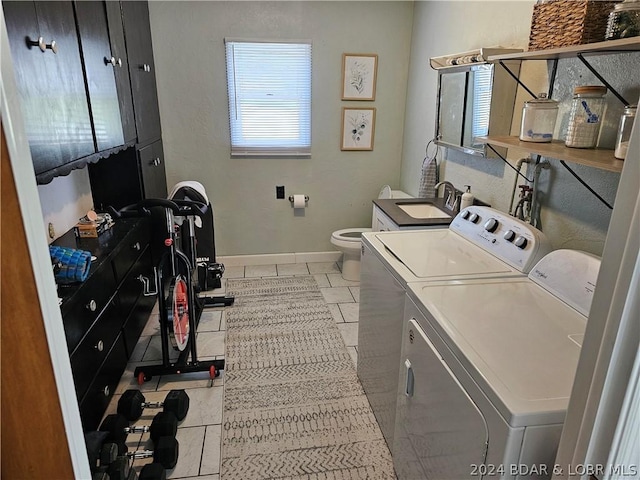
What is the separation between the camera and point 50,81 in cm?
161

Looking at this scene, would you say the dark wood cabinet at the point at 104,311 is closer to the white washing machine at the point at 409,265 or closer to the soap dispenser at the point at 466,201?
the white washing machine at the point at 409,265

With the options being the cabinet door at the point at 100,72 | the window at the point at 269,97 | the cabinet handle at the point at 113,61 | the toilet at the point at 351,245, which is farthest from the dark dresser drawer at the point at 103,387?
the window at the point at 269,97

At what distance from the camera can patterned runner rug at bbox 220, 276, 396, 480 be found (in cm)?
188

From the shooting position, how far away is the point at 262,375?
247 centimetres

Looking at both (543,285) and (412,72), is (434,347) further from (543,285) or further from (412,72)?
(412,72)

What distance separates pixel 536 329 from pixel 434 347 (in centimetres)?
32

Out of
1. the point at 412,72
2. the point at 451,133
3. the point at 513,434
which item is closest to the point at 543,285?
the point at 513,434

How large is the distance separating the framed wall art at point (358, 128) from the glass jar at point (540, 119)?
2106mm

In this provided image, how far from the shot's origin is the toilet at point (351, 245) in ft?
11.8

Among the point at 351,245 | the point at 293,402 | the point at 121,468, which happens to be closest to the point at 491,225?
the point at 293,402

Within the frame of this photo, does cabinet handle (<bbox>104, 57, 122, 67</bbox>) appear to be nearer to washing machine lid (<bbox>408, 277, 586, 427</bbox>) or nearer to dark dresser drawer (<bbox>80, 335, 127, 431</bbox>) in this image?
dark dresser drawer (<bbox>80, 335, 127, 431</bbox>)

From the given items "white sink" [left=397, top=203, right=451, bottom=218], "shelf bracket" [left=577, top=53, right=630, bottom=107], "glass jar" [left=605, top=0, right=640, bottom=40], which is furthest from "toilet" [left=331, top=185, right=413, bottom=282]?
"glass jar" [left=605, top=0, right=640, bottom=40]

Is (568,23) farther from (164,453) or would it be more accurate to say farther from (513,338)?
(164,453)

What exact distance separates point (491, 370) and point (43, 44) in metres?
1.85
